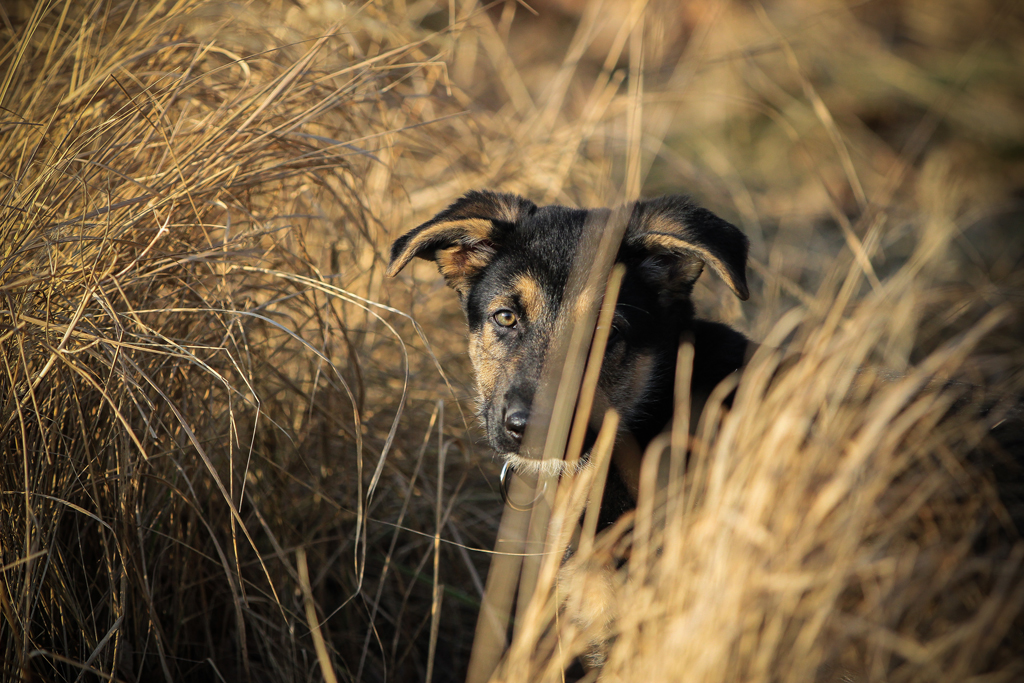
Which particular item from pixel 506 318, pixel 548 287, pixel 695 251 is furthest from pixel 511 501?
pixel 695 251

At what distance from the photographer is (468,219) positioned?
9.11 feet

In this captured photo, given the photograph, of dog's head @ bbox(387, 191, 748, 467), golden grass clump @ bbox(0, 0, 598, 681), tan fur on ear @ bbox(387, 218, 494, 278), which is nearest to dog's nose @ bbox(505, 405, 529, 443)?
dog's head @ bbox(387, 191, 748, 467)

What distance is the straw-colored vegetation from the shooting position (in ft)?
5.42

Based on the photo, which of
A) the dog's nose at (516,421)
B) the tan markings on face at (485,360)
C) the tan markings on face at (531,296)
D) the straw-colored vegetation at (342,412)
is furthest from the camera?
the tan markings on face at (485,360)

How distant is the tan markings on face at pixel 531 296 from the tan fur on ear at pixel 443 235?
10.6 inches

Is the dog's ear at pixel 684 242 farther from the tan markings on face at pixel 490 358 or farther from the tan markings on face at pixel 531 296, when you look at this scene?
the tan markings on face at pixel 490 358

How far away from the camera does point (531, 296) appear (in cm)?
281

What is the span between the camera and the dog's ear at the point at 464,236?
Answer: 270 centimetres

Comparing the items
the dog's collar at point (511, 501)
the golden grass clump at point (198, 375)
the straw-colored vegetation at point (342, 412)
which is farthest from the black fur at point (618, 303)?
the golden grass clump at point (198, 375)

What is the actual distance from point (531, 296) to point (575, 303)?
202 millimetres

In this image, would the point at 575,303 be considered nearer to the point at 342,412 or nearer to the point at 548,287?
the point at 548,287

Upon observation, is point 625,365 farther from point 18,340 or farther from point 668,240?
point 18,340

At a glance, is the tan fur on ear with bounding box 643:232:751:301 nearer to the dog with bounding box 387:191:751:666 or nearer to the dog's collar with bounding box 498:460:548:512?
the dog with bounding box 387:191:751:666

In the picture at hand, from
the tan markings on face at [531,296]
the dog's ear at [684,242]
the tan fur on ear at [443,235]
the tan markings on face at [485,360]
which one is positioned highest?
the dog's ear at [684,242]
